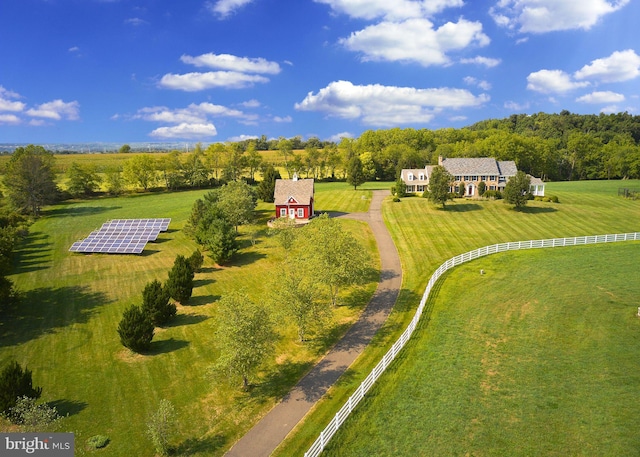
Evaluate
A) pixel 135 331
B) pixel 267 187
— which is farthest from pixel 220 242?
pixel 267 187

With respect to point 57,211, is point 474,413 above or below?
below

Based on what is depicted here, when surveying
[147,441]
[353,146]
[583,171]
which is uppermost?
[353,146]

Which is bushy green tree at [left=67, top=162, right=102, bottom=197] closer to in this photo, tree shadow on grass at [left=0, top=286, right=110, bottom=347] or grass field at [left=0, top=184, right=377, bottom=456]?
grass field at [left=0, top=184, right=377, bottom=456]

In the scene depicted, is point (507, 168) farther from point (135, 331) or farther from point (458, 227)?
point (135, 331)

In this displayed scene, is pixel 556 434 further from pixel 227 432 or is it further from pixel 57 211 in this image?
pixel 57 211

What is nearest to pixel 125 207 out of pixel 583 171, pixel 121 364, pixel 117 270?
pixel 117 270
